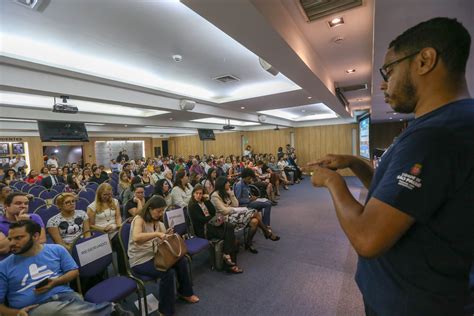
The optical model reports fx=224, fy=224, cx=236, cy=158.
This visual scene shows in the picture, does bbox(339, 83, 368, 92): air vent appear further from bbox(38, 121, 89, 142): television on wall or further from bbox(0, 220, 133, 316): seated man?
bbox(38, 121, 89, 142): television on wall

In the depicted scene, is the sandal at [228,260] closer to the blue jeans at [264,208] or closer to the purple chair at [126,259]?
the purple chair at [126,259]

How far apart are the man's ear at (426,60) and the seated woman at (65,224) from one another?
3411mm

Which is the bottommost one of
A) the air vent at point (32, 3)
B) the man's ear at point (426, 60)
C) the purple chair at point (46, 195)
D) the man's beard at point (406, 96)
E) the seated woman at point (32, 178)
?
the purple chair at point (46, 195)

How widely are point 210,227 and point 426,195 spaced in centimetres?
313

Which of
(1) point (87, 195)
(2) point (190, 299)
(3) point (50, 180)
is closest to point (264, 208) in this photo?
(2) point (190, 299)

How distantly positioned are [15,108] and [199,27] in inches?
260

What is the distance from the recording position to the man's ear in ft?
2.23

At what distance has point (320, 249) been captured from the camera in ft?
12.6

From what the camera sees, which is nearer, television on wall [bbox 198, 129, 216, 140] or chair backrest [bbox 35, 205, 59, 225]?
chair backrest [bbox 35, 205, 59, 225]

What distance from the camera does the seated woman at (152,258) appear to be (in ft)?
7.78

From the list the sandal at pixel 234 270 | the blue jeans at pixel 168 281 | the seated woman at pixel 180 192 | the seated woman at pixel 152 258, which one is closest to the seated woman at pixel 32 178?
the seated woman at pixel 180 192

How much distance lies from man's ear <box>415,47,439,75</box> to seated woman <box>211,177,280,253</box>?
3186 mm

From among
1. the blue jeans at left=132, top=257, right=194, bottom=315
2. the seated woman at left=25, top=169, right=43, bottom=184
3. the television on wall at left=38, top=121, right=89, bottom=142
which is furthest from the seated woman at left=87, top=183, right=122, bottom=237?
the seated woman at left=25, top=169, right=43, bottom=184

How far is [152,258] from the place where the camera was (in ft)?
8.38
